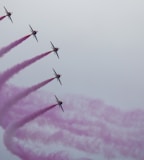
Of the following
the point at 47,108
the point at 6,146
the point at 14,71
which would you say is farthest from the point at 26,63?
the point at 6,146

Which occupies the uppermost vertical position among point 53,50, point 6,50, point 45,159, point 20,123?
point 6,50

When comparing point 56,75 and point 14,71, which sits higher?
point 14,71

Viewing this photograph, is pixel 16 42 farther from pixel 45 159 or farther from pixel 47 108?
pixel 45 159

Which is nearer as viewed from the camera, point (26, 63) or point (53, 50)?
point (26, 63)

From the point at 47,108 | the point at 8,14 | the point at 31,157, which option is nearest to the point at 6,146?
the point at 31,157

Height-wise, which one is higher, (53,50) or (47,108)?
(53,50)

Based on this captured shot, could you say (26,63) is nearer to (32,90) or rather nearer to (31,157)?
(32,90)

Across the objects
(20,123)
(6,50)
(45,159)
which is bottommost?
(45,159)

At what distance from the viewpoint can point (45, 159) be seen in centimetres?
3488

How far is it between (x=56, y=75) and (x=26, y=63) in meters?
4.03

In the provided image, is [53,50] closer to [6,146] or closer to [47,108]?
[47,108]

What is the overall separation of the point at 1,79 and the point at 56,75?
5143mm

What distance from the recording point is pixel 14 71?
33.4 metres

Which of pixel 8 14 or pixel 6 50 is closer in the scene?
pixel 6 50
